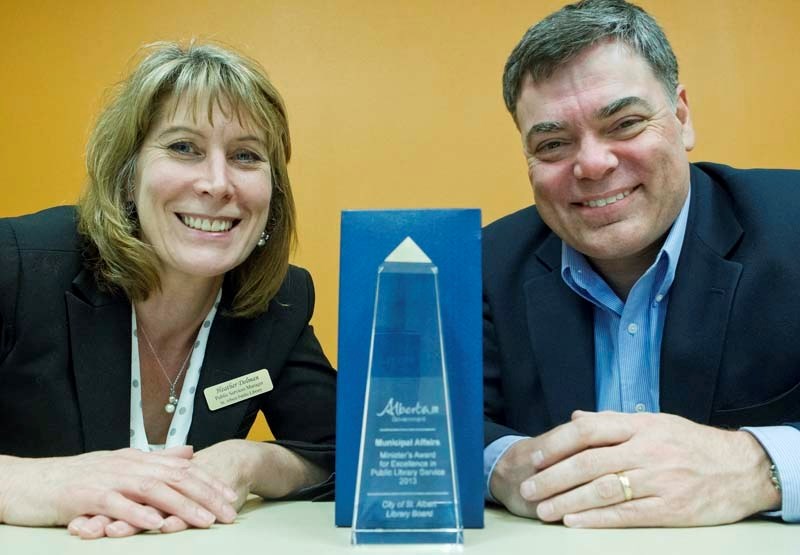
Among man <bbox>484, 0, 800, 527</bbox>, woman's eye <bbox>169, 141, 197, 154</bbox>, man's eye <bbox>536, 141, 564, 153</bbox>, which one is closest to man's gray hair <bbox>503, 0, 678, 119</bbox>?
man <bbox>484, 0, 800, 527</bbox>

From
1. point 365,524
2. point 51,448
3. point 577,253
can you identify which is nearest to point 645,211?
point 577,253

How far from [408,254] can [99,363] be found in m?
0.74

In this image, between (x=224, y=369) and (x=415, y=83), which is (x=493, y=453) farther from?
(x=415, y=83)

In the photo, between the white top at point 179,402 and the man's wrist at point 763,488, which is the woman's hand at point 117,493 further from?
the man's wrist at point 763,488

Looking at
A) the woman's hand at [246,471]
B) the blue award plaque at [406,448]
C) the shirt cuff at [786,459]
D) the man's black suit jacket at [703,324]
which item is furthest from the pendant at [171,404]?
the shirt cuff at [786,459]

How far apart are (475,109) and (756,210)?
116cm

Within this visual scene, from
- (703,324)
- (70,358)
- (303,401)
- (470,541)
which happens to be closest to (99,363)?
(70,358)

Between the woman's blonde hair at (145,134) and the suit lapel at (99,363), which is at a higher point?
the woman's blonde hair at (145,134)

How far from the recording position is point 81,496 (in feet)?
3.17

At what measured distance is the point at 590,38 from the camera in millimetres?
1343

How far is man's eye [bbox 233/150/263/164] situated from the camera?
57.8 inches

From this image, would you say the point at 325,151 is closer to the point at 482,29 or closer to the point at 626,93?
the point at 482,29

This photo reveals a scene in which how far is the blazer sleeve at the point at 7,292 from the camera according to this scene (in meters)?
1.33

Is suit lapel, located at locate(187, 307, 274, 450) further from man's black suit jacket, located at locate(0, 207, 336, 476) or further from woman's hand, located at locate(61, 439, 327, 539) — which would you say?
woman's hand, located at locate(61, 439, 327, 539)
